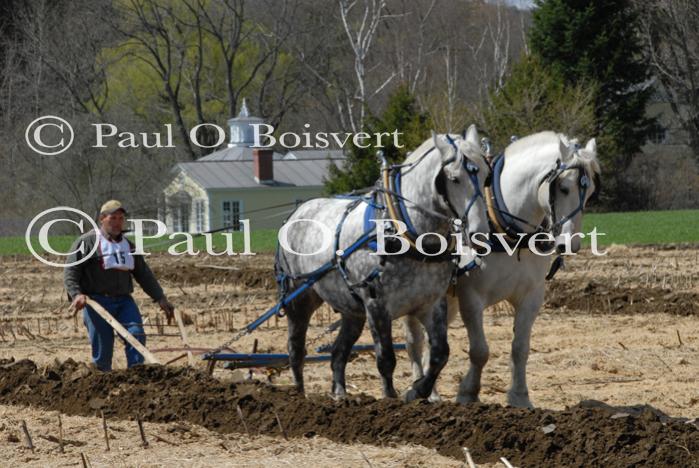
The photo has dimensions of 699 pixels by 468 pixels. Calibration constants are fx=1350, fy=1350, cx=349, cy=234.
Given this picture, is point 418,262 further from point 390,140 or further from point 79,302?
point 390,140

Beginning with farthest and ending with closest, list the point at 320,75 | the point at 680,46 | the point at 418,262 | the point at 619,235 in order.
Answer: the point at 320,75, the point at 680,46, the point at 619,235, the point at 418,262

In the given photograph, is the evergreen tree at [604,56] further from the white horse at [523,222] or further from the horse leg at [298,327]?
the white horse at [523,222]

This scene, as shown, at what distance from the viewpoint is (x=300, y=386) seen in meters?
10.1

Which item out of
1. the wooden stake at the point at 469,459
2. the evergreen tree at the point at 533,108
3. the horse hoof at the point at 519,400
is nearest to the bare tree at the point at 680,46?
the evergreen tree at the point at 533,108

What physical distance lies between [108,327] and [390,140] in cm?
3041

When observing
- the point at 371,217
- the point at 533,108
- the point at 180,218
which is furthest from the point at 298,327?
the point at 180,218

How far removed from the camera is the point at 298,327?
1023 cm

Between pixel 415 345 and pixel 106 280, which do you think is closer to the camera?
pixel 415 345

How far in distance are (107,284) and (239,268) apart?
43.1 ft

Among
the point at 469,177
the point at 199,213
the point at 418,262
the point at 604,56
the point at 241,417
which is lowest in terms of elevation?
the point at 241,417

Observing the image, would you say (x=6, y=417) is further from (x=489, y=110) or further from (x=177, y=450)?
(x=489, y=110)

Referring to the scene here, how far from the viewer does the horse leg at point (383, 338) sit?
28.6ft

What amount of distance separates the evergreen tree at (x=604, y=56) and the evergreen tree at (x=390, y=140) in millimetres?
7048

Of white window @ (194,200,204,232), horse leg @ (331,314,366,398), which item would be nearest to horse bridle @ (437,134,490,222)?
horse leg @ (331,314,366,398)
